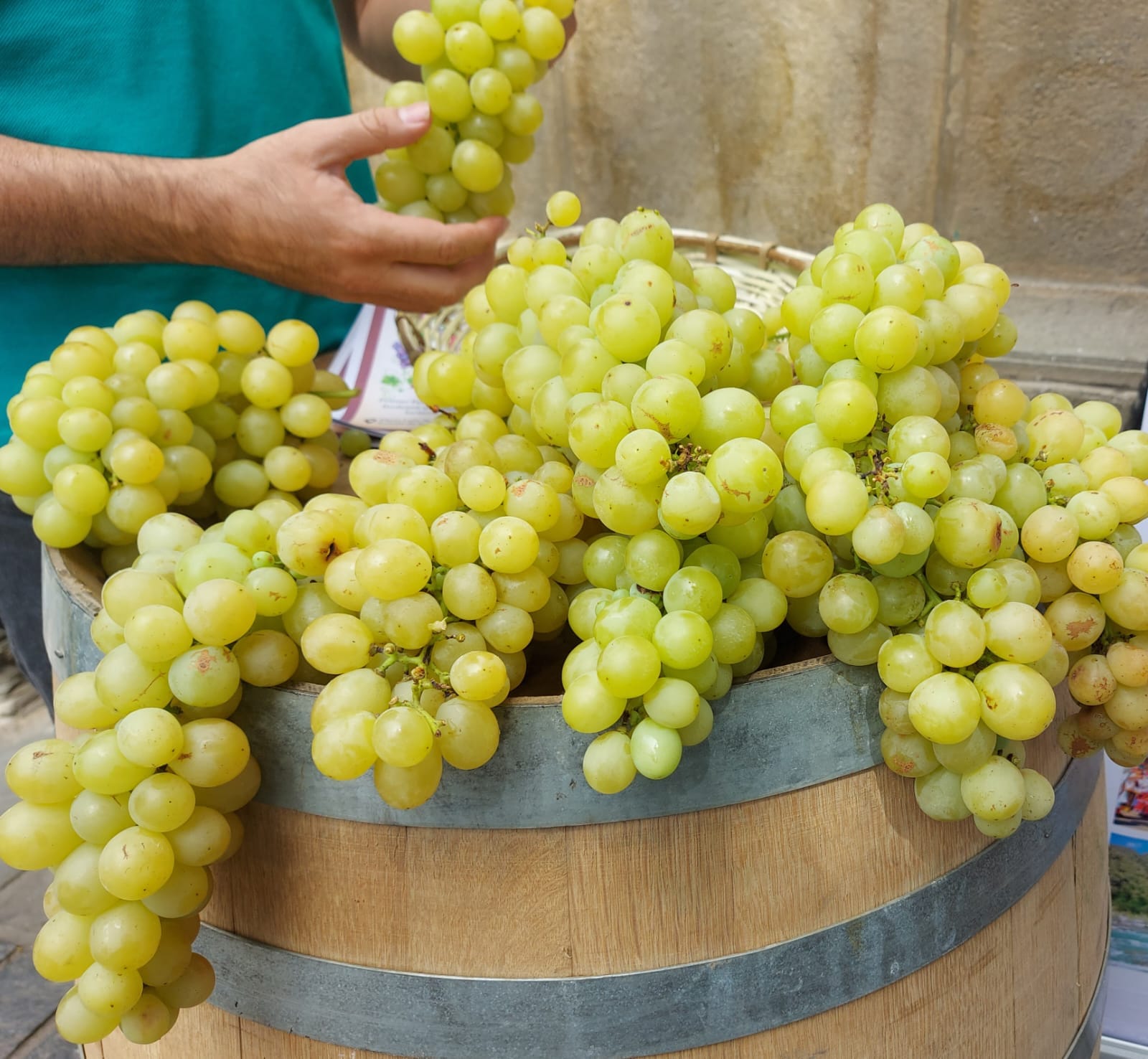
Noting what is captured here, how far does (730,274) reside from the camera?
1.44 metres

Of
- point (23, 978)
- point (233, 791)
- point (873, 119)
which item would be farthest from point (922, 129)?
point (23, 978)

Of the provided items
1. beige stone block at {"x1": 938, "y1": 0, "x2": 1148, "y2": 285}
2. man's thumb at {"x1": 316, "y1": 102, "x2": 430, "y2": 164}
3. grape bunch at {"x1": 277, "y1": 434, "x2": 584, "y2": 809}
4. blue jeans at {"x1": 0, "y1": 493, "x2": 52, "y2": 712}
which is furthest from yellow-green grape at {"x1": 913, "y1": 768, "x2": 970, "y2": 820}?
beige stone block at {"x1": 938, "y1": 0, "x2": 1148, "y2": 285}

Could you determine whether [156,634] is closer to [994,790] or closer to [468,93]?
[994,790]

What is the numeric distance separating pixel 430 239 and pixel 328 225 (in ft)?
0.38

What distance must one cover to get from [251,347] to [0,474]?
0.76 ft

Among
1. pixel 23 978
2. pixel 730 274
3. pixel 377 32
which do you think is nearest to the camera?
pixel 730 274

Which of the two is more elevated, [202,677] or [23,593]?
[202,677]

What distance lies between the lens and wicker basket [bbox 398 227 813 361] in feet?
4.63

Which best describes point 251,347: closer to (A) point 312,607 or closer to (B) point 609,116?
(A) point 312,607

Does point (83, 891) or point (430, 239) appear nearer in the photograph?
point (83, 891)

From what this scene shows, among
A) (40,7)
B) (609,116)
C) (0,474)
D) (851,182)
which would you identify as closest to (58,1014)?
(0,474)

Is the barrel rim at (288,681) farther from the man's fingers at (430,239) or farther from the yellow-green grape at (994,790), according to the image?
the man's fingers at (430,239)

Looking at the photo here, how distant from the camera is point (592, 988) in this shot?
2.01 ft

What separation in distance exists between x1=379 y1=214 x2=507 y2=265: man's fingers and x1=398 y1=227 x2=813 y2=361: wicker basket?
284 millimetres
